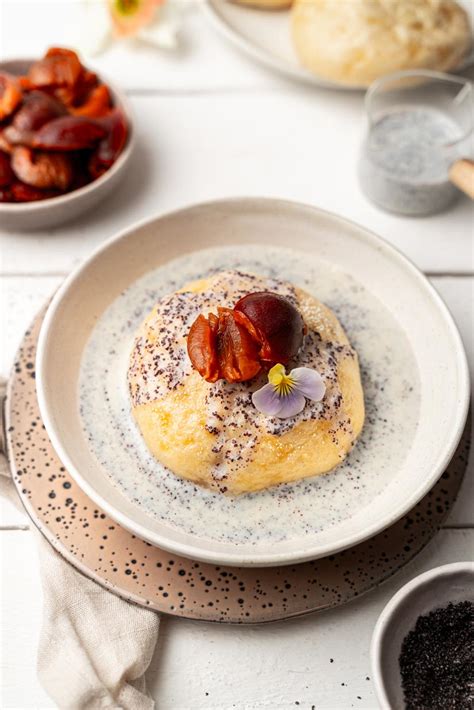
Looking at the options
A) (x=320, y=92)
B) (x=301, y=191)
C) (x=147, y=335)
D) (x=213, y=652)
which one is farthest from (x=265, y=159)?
(x=213, y=652)

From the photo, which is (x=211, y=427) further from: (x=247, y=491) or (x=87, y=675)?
(x=87, y=675)

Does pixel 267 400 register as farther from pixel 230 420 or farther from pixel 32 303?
pixel 32 303

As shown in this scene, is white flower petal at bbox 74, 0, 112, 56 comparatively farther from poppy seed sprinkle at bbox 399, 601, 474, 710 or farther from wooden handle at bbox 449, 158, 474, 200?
poppy seed sprinkle at bbox 399, 601, 474, 710

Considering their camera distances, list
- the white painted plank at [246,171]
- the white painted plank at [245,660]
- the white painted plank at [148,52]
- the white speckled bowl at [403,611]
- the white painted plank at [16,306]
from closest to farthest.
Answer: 1. the white speckled bowl at [403,611]
2. the white painted plank at [245,660]
3. the white painted plank at [16,306]
4. the white painted plank at [246,171]
5. the white painted plank at [148,52]

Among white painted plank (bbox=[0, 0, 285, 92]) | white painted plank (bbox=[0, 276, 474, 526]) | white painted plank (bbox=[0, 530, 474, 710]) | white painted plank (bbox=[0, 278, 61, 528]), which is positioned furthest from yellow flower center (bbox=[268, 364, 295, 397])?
white painted plank (bbox=[0, 0, 285, 92])

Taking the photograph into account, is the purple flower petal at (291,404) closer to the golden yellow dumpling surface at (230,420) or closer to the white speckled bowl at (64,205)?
the golden yellow dumpling surface at (230,420)

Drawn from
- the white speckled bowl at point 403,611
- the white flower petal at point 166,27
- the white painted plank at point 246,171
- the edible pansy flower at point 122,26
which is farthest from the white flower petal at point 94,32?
the white speckled bowl at point 403,611

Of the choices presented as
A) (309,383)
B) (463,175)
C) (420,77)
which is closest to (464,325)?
(463,175)
